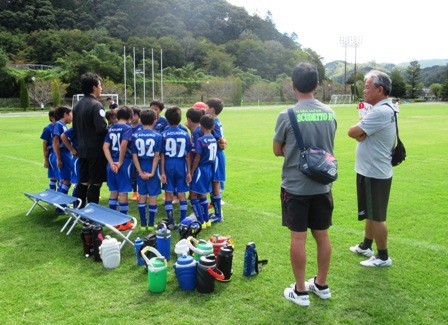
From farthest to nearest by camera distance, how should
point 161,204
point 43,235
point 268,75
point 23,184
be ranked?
point 268,75 < point 23,184 < point 161,204 < point 43,235

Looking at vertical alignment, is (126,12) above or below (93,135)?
above

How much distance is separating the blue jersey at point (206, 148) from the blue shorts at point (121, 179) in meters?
1.16

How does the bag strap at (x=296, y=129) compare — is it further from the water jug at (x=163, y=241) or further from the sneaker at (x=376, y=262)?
the water jug at (x=163, y=241)

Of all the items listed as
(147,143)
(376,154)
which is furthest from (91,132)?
(376,154)

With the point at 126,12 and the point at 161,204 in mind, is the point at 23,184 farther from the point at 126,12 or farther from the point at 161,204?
the point at 126,12

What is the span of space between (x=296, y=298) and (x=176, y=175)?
9.30 feet

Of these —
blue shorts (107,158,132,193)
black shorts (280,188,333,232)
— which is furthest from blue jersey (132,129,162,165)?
black shorts (280,188,333,232)

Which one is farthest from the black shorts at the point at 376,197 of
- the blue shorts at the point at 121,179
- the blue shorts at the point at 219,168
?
the blue shorts at the point at 121,179

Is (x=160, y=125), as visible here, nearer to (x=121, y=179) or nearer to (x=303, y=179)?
(x=121, y=179)

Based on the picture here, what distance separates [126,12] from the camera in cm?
11444

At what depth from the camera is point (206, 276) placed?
3.94 m

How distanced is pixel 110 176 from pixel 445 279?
182 inches

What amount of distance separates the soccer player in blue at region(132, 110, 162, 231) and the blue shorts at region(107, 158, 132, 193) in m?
0.29

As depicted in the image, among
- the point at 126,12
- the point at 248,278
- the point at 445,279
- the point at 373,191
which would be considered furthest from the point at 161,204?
the point at 126,12
